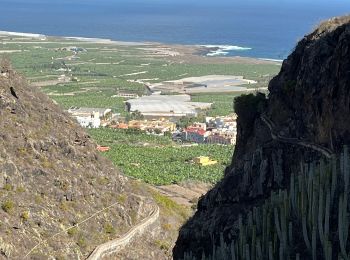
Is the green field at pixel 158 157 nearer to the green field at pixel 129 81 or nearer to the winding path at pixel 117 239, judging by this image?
the green field at pixel 129 81

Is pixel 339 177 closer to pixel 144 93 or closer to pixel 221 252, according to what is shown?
pixel 221 252

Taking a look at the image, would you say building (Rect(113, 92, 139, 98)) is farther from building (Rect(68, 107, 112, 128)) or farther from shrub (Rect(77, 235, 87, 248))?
shrub (Rect(77, 235, 87, 248))

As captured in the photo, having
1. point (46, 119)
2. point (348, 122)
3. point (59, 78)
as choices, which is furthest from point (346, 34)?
point (59, 78)

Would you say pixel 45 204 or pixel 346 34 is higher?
pixel 346 34

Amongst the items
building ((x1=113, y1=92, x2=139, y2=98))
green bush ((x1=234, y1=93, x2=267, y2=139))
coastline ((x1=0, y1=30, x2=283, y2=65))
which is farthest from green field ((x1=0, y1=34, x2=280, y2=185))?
green bush ((x1=234, y1=93, x2=267, y2=139))

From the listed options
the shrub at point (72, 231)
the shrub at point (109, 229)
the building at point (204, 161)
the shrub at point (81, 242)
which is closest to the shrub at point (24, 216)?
the shrub at point (72, 231)
